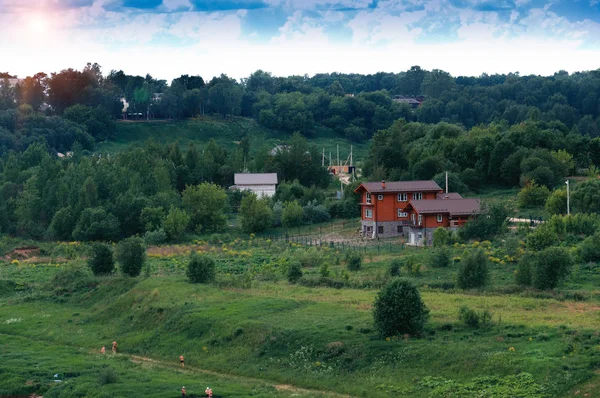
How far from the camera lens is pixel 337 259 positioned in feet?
171

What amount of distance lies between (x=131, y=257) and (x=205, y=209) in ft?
79.2

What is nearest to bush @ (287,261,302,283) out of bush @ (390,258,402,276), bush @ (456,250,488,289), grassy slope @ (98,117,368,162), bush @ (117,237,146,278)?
bush @ (390,258,402,276)

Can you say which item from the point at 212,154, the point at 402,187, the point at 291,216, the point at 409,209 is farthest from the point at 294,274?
the point at 212,154

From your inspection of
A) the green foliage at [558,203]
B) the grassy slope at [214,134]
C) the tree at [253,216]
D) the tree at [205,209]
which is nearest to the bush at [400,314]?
the green foliage at [558,203]

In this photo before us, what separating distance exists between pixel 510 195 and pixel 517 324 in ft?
136

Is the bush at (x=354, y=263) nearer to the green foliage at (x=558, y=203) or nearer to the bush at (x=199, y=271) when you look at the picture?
the bush at (x=199, y=271)

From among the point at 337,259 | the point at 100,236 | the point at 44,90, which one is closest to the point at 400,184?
the point at 337,259

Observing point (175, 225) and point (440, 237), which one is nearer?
point (440, 237)

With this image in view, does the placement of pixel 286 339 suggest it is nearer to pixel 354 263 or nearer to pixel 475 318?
pixel 475 318

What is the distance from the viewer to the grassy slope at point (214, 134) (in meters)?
121

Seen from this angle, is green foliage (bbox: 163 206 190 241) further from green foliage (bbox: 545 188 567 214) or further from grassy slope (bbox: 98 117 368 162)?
grassy slope (bbox: 98 117 368 162)

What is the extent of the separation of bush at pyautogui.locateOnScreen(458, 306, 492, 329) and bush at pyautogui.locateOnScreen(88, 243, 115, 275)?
73.8 ft

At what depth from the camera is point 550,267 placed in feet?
129

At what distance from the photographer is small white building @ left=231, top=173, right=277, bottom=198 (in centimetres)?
8550
